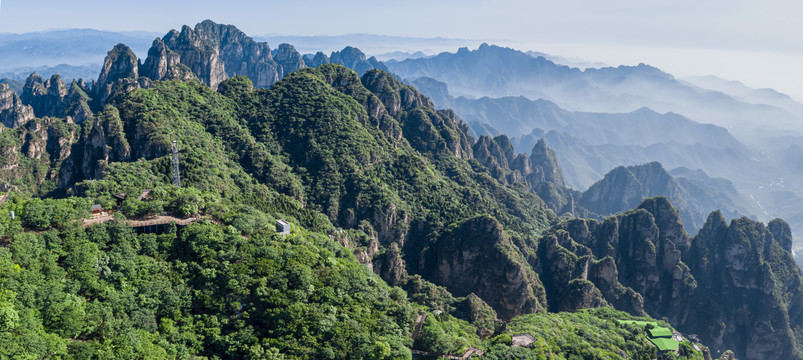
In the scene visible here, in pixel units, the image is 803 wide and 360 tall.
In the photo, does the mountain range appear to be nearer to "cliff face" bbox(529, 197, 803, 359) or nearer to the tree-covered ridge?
the tree-covered ridge

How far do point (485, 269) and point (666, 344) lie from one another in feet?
129

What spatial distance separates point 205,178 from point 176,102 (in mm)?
42936

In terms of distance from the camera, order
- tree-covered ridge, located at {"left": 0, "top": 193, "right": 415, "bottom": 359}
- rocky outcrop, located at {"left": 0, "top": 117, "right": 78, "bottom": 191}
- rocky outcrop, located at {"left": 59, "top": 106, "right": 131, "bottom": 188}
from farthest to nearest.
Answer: rocky outcrop, located at {"left": 0, "top": 117, "right": 78, "bottom": 191} < rocky outcrop, located at {"left": 59, "top": 106, "right": 131, "bottom": 188} < tree-covered ridge, located at {"left": 0, "top": 193, "right": 415, "bottom": 359}

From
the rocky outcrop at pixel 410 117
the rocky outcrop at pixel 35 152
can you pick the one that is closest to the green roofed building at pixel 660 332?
the rocky outcrop at pixel 410 117

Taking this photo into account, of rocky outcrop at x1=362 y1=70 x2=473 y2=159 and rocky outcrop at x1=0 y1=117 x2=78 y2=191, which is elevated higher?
rocky outcrop at x1=362 y1=70 x2=473 y2=159

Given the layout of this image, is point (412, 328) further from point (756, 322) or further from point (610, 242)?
point (756, 322)

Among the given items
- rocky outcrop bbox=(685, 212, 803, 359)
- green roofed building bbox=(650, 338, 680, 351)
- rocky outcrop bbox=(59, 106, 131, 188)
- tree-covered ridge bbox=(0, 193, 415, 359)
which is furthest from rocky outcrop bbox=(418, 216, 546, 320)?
rocky outcrop bbox=(59, 106, 131, 188)

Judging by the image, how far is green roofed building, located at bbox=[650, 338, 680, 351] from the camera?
262 feet

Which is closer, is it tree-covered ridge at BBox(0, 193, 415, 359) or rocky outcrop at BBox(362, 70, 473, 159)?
tree-covered ridge at BBox(0, 193, 415, 359)

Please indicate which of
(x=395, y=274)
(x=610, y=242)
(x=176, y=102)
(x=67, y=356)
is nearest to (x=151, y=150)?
(x=176, y=102)

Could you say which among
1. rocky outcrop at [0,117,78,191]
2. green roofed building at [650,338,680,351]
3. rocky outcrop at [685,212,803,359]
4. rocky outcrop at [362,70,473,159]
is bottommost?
rocky outcrop at [685,212,803,359]

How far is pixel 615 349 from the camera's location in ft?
233

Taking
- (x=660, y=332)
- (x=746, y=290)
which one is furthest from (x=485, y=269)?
(x=746, y=290)

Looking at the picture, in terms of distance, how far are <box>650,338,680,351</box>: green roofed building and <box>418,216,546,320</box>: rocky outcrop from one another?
26084 millimetres
